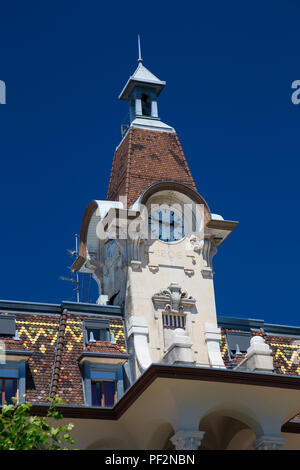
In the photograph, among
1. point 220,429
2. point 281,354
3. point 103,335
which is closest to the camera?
point 220,429

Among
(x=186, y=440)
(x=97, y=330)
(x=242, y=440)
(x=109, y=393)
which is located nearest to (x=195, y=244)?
(x=97, y=330)

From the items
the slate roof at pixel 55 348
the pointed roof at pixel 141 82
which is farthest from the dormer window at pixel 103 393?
the pointed roof at pixel 141 82

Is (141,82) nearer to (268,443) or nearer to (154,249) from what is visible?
(154,249)

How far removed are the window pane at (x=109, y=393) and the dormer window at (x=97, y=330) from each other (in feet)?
8.93

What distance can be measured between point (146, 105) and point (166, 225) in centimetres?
1017

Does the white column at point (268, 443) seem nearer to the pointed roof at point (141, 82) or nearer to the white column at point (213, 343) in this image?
the white column at point (213, 343)

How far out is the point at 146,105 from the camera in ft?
179

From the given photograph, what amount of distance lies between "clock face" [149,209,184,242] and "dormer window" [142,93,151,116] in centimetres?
885

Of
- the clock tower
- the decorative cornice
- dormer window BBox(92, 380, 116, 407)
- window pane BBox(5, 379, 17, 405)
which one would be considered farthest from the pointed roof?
the decorative cornice

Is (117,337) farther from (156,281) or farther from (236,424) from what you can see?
(236,424)

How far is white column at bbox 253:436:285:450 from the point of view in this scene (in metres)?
38.0

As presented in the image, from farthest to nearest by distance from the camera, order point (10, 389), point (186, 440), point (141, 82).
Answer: point (141, 82)
point (10, 389)
point (186, 440)

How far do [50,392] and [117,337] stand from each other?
16.7ft
